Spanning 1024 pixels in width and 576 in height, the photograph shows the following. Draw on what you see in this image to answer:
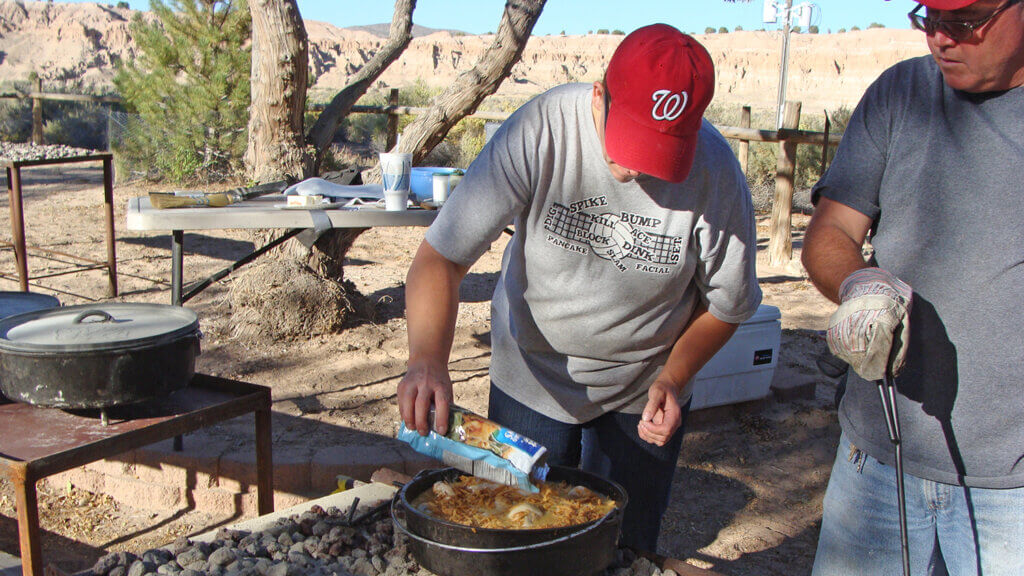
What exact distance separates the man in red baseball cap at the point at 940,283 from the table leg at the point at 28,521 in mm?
1935

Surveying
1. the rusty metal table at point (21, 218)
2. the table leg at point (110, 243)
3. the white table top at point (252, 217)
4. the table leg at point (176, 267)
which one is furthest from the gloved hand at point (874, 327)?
the table leg at point (110, 243)

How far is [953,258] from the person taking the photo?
1566 mm

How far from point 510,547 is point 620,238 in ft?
2.28

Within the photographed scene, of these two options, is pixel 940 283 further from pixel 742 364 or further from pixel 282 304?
pixel 282 304

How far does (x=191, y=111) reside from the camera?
1144 centimetres

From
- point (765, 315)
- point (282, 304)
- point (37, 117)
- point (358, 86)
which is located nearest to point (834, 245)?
point (765, 315)

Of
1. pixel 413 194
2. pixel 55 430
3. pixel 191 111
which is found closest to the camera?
pixel 55 430

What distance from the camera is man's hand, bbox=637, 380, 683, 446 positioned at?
183 centimetres

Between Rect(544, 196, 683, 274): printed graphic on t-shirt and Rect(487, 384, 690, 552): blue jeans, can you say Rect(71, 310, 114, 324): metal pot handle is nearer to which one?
Rect(487, 384, 690, 552): blue jeans

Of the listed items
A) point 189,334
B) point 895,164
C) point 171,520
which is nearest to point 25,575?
point 189,334

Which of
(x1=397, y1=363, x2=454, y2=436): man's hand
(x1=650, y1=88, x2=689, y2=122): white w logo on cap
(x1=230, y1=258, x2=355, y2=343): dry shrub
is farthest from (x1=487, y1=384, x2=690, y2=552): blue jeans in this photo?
(x1=230, y1=258, x2=355, y2=343): dry shrub

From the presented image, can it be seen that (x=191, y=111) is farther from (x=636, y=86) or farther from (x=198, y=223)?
(x=636, y=86)

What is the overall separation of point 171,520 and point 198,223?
4.21 feet

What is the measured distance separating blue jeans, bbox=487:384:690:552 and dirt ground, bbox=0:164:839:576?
1003mm
